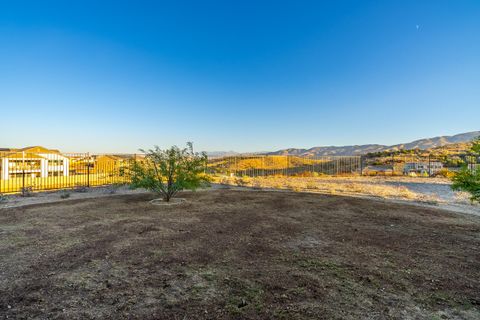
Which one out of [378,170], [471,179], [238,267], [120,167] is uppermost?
[120,167]

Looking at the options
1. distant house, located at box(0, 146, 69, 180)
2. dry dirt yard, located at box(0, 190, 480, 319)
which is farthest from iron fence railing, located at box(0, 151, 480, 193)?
dry dirt yard, located at box(0, 190, 480, 319)

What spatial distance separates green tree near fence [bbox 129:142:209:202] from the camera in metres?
7.74

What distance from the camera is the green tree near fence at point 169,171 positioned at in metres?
7.74

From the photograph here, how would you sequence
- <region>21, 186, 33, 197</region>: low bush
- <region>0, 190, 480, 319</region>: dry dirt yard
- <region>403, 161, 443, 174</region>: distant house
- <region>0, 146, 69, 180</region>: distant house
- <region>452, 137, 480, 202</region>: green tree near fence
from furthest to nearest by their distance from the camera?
<region>403, 161, 443, 174</region>: distant house, <region>0, 146, 69, 180</region>: distant house, <region>21, 186, 33, 197</region>: low bush, <region>452, 137, 480, 202</region>: green tree near fence, <region>0, 190, 480, 319</region>: dry dirt yard

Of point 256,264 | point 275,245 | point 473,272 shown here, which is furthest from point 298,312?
point 473,272

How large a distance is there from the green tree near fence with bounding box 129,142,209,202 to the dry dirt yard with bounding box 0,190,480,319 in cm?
215

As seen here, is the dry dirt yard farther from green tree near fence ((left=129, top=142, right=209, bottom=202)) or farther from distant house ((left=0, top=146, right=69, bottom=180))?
distant house ((left=0, top=146, right=69, bottom=180))

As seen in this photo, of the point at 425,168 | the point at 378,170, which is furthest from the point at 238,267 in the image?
the point at 425,168

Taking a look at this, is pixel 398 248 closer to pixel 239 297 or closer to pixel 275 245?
pixel 275 245

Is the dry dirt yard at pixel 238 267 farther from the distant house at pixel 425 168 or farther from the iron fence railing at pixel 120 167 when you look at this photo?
the distant house at pixel 425 168

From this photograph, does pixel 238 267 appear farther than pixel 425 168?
No

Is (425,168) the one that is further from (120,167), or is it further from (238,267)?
(238,267)

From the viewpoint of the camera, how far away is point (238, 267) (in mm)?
2996

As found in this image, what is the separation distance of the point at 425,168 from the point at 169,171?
2232 cm
